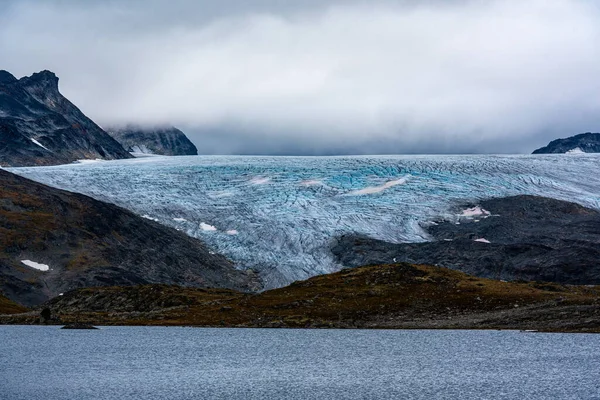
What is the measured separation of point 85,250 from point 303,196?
153ft

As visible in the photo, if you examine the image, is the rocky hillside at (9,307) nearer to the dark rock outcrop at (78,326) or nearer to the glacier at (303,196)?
the dark rock outcrop at (78,326)

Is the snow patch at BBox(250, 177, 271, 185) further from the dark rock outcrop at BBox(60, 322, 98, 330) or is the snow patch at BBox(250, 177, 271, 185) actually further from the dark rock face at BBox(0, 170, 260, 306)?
the dark rock outcrop at BBox(60, 322, 98, 330)

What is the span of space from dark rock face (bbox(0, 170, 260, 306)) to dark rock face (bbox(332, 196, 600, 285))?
91.9 ft

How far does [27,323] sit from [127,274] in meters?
37.6

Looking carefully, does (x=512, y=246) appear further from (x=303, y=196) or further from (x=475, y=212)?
(x=303, y=196)

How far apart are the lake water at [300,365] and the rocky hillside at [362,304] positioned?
6929mm

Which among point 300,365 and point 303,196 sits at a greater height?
point 303,196

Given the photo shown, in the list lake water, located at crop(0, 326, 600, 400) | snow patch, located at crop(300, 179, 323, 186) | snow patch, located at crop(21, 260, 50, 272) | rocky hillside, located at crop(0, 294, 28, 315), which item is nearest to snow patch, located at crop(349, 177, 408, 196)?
snow patch, located at crop(300, 179, 323, 186)

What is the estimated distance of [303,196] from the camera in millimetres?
175500

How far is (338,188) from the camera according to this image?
7151 inches

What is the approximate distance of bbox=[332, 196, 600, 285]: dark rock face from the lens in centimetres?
14962

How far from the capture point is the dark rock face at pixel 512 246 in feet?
491

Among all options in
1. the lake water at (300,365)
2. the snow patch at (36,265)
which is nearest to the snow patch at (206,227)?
the snow patch at (36,265)

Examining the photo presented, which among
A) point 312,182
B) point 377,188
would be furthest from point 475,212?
point 312,182
